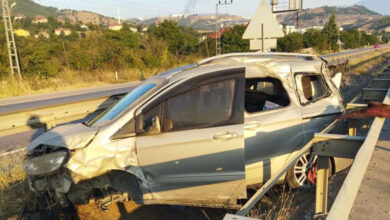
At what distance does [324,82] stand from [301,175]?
1.45 metres

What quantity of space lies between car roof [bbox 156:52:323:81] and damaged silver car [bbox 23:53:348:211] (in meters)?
0.03

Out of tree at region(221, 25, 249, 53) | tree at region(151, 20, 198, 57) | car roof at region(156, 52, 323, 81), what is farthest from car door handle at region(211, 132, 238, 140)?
tree at region(221, 25, 249, 53)

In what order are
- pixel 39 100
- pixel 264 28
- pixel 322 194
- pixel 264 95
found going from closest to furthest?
pixel 322 194
pixel 264 95
pixel 264 28
pixel 39 100

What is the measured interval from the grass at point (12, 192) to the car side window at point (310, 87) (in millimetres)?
3892

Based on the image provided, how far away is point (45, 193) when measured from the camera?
12.7ft

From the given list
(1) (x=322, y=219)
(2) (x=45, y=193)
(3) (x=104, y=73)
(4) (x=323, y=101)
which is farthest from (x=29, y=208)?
(3) (x=104, y=73)

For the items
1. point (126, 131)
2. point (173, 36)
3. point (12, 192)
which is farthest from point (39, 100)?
point (173, 36)

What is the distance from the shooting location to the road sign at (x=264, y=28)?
799 centimetres

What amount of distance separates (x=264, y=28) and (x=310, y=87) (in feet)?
12.4

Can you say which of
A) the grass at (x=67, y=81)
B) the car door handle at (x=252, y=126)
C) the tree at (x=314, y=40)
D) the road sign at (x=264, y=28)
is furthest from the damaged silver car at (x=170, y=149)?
the tree at (x=314, y=40)

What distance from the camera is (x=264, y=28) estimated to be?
26.5ft

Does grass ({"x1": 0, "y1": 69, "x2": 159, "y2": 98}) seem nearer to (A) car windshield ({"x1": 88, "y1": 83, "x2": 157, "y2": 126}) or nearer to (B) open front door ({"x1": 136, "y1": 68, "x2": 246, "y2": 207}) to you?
(A) car windshield ({"x1": 88, "y1": 83, "x2": 157, "y2": 126})

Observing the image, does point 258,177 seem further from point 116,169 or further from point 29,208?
point 29,208

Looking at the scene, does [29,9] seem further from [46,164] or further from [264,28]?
[46,164]
